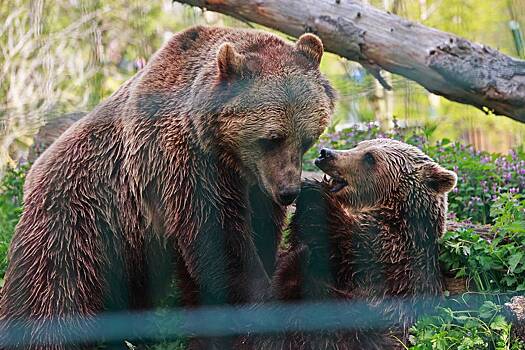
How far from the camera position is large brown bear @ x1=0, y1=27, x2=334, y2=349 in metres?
3.79

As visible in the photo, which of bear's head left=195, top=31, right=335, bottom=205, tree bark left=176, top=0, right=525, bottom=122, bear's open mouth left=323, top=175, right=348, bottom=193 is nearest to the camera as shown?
bear's head left=195, top=31, right=335, bottom=205

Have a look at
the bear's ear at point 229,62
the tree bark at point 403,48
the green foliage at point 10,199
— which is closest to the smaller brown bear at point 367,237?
the bear's ear at point 229,62

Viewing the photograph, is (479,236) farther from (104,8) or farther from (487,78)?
(104,8)

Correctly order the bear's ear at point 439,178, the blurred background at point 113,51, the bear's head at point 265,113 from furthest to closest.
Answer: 1. the blurred background at point 113,51
2. the bear's ear at point 439,178
3. the bear's head at point 265,113

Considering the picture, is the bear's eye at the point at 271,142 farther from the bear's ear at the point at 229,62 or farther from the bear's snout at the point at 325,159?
the bear's snout at the point at 325,159

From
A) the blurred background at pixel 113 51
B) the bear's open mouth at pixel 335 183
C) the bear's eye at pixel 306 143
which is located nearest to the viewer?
the bear's eye at pixel 306 143

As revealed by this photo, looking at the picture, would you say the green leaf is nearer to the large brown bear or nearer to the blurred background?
the large brown bear

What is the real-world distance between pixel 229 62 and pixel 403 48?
244 centimetres

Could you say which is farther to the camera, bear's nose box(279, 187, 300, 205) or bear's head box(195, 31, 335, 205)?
bear's head box(195, 31, 335, 205)

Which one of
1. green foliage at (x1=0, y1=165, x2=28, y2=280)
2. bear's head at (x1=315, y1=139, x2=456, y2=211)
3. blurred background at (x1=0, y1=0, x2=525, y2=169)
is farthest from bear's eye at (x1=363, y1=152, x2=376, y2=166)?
blurred background at (x1=0, y1=0, x2=525, y2=169)

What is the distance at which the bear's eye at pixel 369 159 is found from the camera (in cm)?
432

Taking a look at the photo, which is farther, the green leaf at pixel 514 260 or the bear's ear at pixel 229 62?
the green leaf at pixel 514 260

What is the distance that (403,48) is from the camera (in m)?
5.81

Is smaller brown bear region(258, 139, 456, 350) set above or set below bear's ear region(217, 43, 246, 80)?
below
